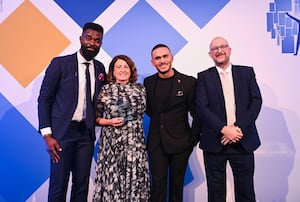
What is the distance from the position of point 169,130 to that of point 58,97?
32.7 inches

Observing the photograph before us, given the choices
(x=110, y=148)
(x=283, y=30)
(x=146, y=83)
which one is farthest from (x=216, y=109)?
(x=283, y=30)

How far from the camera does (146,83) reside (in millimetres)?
2451

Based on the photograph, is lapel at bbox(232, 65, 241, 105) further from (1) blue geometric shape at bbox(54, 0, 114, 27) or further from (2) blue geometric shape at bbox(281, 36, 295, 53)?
(1) blue geometric shape at bbox(54, 0, 114, 27)

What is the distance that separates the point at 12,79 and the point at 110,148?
1423mm

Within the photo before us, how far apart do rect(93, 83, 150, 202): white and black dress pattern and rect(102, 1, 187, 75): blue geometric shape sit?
2.77ft

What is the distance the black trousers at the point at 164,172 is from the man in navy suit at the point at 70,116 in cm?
49

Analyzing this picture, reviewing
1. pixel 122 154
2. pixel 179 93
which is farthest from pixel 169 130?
pixel 122 154

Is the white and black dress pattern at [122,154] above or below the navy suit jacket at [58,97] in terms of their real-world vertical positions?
below

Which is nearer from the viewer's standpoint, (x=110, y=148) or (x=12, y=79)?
(x=110, y=148)

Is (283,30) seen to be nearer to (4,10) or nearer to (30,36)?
(30,36)

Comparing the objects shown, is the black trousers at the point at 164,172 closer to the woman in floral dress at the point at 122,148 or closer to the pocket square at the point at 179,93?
the woman in floral dress at the point at 122,148

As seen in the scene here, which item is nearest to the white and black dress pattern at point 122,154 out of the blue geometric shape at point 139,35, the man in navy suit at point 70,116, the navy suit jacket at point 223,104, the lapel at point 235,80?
the man in navy suit at point 70,116

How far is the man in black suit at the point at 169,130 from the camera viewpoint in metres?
2.31

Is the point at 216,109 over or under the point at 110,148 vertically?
under
